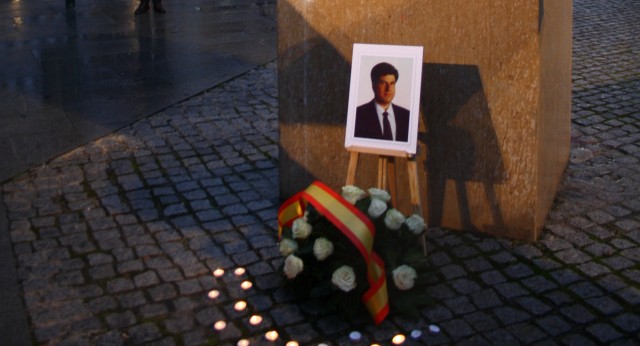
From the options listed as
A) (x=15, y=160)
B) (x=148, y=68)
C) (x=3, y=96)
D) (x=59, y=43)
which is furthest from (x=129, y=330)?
(x=59, y=43)

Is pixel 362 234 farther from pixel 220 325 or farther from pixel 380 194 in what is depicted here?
pixel 220 325

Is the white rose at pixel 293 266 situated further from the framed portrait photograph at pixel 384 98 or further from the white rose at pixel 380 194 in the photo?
the framed portrait photograph at pixel 384 98

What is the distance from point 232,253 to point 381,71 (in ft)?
4.40

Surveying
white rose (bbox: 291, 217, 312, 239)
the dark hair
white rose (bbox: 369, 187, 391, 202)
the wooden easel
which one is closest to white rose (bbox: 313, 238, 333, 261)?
white rose (bbox: 291, 217, 312, 239)

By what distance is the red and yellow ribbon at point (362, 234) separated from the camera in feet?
13.7

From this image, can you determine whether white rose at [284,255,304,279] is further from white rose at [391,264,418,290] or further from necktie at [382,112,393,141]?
necktie at [382,112,393,141]

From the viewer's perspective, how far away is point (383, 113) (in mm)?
4746

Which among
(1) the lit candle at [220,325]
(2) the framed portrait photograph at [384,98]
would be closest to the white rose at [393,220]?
(2) the framed portrait photograph at [384,98]

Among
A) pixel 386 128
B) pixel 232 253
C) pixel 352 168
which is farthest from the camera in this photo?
pixel 232 253

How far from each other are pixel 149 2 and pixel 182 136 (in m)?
5.59

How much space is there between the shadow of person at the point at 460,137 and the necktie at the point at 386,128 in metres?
0.48

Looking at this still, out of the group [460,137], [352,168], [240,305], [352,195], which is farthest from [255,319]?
[460,137]

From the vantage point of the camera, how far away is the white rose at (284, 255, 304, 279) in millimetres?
4336

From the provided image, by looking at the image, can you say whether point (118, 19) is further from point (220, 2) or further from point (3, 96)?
point (3, 96)
